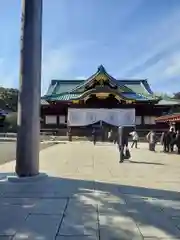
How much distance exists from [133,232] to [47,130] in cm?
3531

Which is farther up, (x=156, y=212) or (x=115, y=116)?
(x=115, y=116)

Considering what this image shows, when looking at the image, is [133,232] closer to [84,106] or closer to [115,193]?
[115,193]

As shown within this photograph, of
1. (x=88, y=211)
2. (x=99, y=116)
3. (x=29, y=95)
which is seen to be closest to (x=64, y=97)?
(x=99, y=116)

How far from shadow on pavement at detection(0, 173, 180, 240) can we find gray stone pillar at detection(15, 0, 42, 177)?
0.82 metres

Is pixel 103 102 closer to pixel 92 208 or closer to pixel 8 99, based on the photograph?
pixel 8 99

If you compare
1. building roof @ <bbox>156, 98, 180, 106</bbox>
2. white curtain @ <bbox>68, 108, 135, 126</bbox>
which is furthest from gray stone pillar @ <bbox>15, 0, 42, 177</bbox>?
building roof @ <bbox>156, 98, 180, 106</bbox>

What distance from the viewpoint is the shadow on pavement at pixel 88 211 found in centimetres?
493

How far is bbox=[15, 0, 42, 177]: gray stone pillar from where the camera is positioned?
31.1 ft

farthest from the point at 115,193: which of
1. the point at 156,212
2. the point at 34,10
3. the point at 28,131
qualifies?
the point at 34,10

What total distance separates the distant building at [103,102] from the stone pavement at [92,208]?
28408 mm

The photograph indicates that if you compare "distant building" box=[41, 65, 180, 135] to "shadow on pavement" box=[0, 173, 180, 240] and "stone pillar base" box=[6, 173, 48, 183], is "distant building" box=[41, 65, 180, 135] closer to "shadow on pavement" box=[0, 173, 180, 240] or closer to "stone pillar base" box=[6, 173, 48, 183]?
"stone pillar base" box=[6, 173, 48, 183]

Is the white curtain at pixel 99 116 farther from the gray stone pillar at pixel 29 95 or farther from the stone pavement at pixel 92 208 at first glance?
the gray stone pillar at pixel 29 95

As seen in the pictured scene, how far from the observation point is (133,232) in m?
4.92

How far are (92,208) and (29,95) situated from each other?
4220mm
